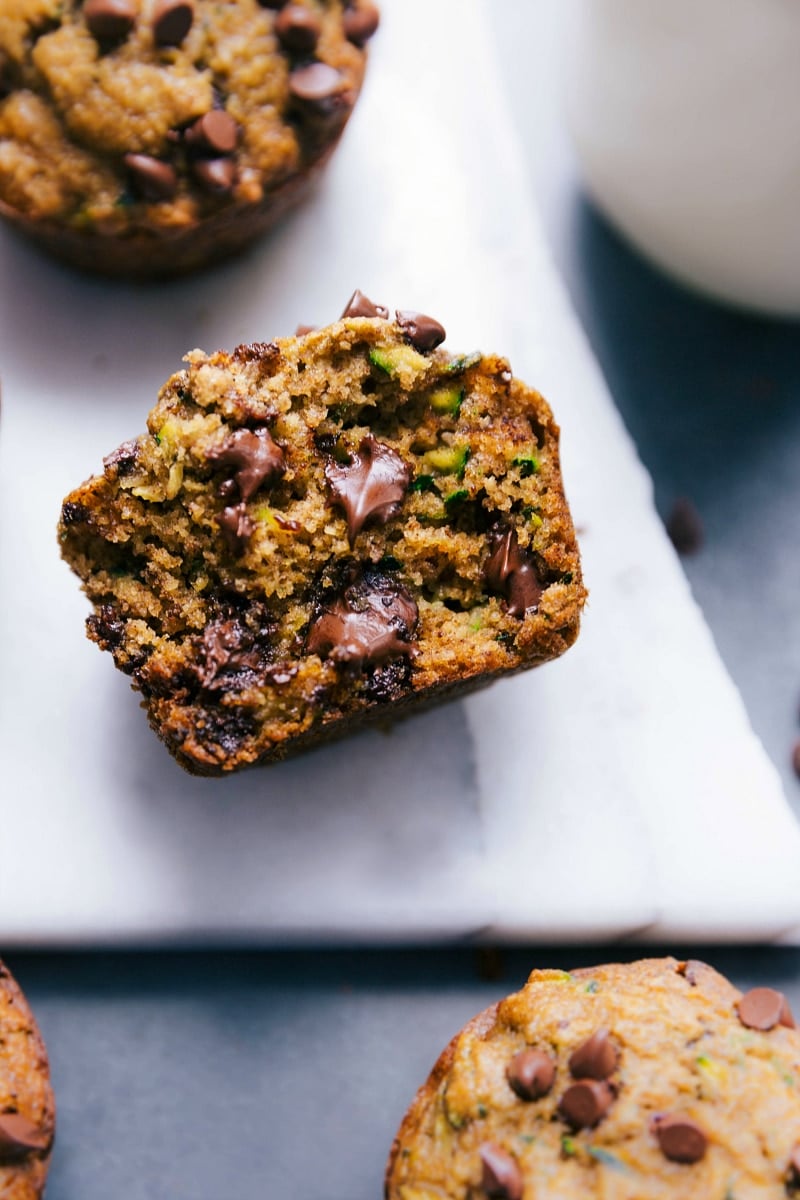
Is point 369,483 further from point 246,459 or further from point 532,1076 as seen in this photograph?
point 532,1076

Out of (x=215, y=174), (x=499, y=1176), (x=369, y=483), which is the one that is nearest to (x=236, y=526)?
(x=369, y=483)

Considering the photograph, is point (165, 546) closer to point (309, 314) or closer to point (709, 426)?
point (309, 314)

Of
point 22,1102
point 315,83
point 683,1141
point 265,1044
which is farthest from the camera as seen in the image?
point 265,1044

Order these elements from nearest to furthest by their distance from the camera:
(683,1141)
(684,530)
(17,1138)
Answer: (683,1141) → (17,1138) → (684,530)

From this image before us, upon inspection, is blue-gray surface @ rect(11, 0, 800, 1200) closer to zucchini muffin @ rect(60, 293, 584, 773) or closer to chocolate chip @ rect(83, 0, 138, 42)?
zucchini muffin @ rect(60, 293, 584, 773)

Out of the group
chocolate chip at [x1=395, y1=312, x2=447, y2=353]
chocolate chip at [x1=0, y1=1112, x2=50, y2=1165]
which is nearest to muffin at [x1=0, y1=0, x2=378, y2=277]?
chocolate chip at [x1=395, y1=312, x2=447, y2=353]

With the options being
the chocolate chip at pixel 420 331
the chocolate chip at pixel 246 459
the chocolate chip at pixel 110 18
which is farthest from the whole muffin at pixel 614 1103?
the chocolate chip at pixel 110 18

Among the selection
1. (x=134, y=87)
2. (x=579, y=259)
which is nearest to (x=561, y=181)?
(x=579, y=259)
